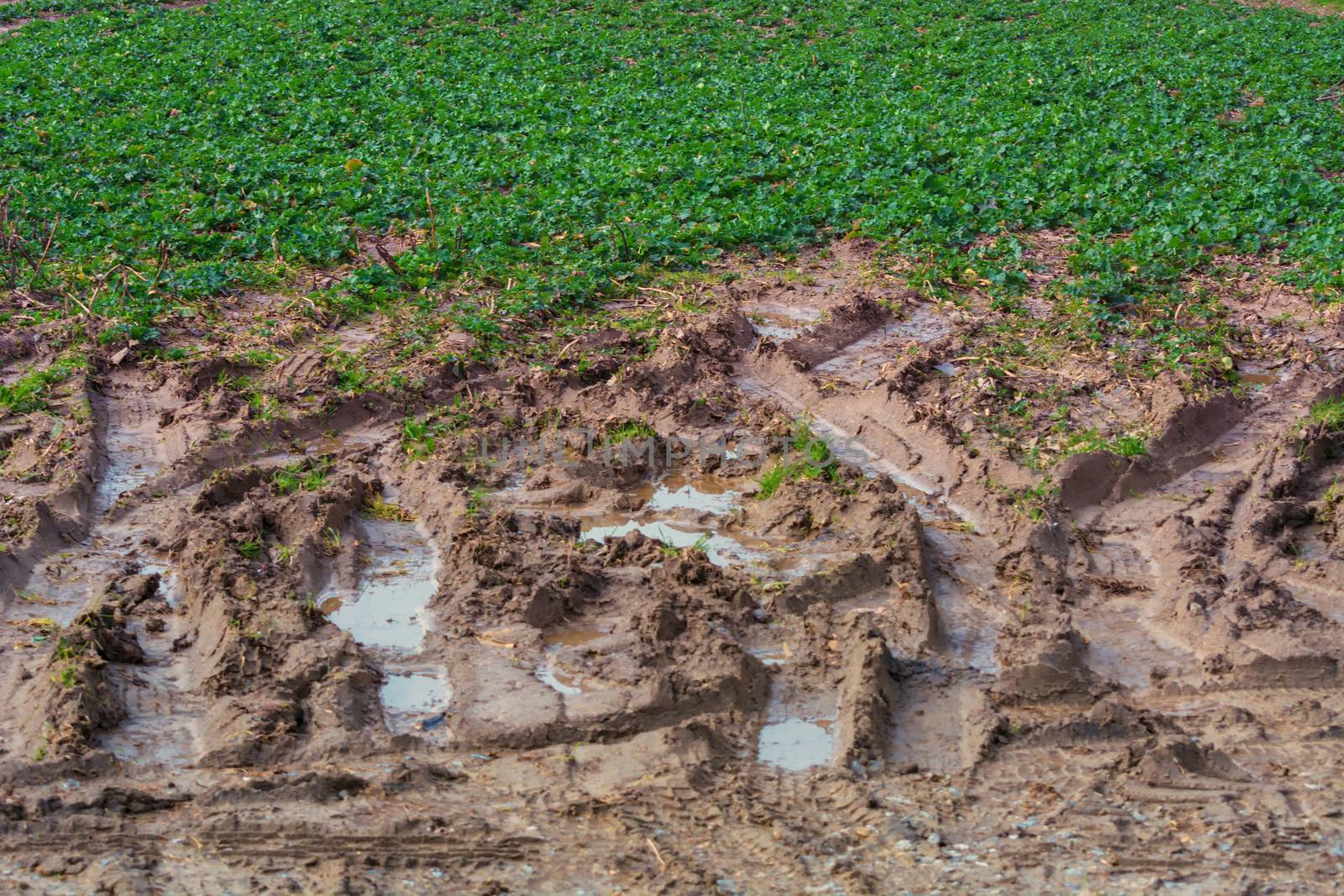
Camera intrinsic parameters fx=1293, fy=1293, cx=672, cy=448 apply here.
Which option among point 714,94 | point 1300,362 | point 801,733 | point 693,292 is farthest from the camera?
point 714,94

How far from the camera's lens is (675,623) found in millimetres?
5203

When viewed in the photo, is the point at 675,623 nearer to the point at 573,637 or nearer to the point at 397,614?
the point at 573,637

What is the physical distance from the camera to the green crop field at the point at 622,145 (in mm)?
9727

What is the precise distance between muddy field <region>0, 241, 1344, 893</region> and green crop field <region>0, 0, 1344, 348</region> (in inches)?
64.9

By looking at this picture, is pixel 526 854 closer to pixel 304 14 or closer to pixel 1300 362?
pixel 1300 362

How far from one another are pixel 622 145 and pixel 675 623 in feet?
28.6

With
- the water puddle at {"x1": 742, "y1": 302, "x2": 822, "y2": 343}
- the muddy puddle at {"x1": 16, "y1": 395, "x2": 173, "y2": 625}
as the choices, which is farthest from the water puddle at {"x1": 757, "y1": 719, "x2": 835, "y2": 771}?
the water puddle at {"x1": 742, "y1": 302, "x2": 822, "y2": 343}

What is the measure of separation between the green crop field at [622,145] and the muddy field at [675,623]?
5.41ft

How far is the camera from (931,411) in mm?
7285

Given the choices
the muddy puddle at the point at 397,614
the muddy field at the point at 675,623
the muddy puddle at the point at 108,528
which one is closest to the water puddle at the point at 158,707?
the muddy field at the point at 675,623

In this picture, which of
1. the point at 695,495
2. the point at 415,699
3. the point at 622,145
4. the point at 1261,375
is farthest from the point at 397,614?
the point at 622,145

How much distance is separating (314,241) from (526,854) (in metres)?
6.99

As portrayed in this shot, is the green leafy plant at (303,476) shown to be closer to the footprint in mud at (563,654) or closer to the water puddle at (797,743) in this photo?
the footprint in mud at (563,654)

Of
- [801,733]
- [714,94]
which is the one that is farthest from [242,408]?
[714,94]
